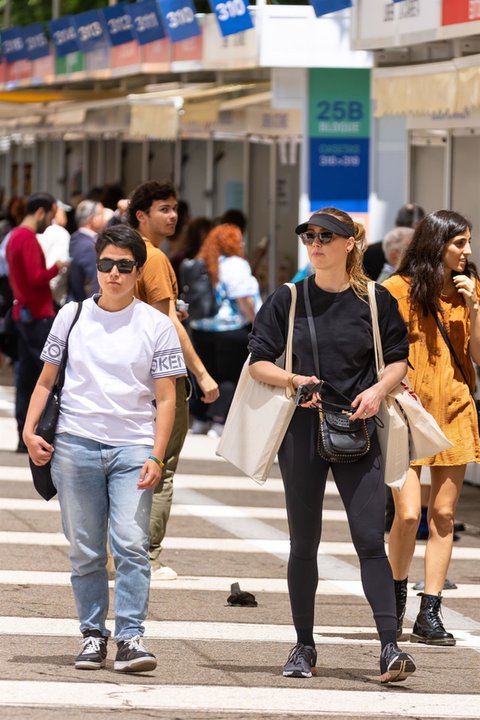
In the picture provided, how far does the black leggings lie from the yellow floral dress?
50.0 inches

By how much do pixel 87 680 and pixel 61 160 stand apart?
2541 cm

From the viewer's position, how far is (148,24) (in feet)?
65.6

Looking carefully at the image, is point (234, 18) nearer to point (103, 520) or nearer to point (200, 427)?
point (200, 427)

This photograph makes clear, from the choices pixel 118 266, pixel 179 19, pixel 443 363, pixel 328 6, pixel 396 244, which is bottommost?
pixel 443 363

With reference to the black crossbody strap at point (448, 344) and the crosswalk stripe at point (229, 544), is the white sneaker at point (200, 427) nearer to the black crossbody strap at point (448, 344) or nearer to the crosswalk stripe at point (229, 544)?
the crosswalk stripe at point (229, 544)

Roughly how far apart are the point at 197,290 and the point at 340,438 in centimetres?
864

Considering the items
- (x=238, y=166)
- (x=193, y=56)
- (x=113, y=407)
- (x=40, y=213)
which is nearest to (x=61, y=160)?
(x=238, y=166)

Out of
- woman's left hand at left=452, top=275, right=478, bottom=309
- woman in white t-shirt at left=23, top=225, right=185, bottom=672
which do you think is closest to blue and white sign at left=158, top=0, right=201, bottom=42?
woman's left hand at left=452, top=275, right=478, bottom=309

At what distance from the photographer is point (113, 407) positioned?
23.6 ft

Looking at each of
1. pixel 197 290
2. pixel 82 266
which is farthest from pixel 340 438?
pixel 197 290

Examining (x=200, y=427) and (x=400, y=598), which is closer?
(x=400, y=598)

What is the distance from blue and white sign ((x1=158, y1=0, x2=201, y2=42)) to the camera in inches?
716

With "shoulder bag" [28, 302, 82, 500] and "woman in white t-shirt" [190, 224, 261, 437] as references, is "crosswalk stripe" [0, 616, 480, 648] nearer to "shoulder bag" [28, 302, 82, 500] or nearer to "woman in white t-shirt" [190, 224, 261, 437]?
"shoulder bag" [28, 302, 82, 500]

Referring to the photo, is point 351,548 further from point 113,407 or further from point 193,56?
point 193,56
